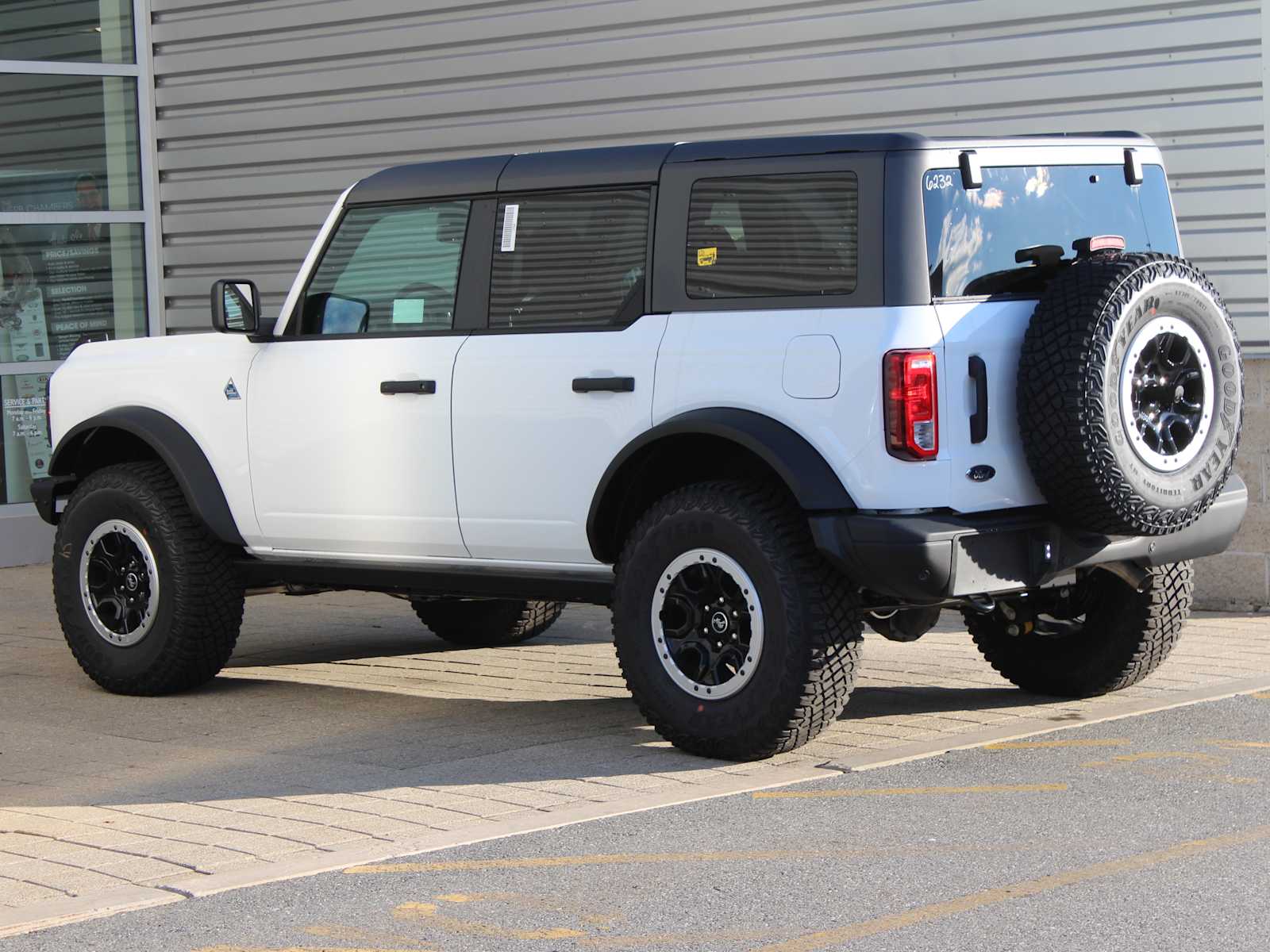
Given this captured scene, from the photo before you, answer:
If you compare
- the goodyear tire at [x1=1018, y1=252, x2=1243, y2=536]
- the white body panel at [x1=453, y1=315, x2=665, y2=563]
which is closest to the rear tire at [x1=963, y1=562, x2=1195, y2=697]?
the goodyear tire at [x1=1018, y1=252, x2=1243, y2=536]

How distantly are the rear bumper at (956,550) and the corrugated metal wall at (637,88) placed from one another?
3.88 m

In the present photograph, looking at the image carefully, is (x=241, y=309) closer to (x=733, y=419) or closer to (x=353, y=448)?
(x=353, y=448)

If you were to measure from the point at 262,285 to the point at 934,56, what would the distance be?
526cm

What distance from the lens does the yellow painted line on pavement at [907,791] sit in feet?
19.8

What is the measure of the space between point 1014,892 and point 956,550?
149cm

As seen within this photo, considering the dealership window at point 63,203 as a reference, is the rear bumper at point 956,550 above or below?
below

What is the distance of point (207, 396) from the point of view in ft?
26.4

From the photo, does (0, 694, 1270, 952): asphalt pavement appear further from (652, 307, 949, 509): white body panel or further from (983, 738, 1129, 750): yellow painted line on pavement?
(652, 307, 949, 509): white body panel

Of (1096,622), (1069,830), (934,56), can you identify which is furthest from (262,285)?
(1069,830)

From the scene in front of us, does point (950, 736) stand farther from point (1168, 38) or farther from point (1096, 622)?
point (1168, 38)

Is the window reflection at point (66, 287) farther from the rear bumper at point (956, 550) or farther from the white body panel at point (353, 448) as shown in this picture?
the rear bumper at point (956, 550)

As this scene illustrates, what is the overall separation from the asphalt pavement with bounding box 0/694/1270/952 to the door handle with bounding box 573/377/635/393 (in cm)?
149

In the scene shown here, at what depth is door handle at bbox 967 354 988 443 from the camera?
6.23m

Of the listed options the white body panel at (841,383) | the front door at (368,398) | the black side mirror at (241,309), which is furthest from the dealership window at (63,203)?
the white body panel at (841,383)
